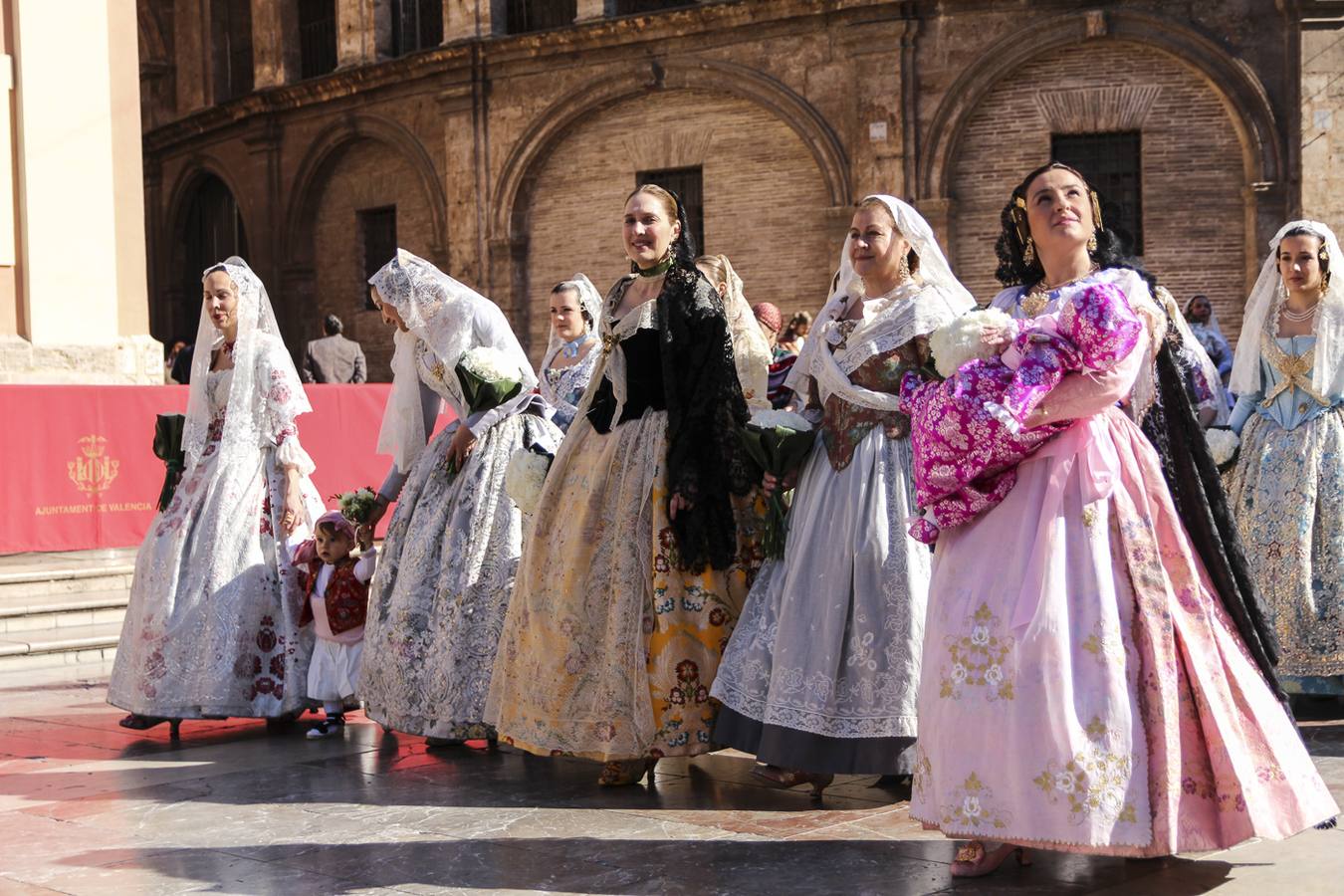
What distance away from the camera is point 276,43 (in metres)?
24.5

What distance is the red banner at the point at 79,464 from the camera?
10438 mm

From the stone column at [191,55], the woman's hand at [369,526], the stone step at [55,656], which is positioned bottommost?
the stone step at [55,656]

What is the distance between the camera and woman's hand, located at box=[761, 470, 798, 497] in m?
5.33

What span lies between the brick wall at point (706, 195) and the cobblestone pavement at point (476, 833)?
13.5 meters

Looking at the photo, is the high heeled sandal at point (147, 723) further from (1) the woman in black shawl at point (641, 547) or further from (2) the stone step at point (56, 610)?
(2) the stone step at point (56, 610)

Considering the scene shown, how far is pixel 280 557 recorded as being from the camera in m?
7.02

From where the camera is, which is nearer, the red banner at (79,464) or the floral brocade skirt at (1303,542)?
the floral brocade skirt at (1303,542)

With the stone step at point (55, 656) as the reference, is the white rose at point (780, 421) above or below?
above

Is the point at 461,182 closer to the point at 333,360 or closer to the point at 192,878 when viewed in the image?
the point at 333,360

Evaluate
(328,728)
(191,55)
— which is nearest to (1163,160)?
(328,728)

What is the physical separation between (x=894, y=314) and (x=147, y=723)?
3623 millimetres

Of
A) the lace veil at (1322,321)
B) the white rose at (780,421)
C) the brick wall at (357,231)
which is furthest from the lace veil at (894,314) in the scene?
the brick wall at (357,231)

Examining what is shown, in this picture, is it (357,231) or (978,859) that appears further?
(357,231)

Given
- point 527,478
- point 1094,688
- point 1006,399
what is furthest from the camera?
point 527,478
